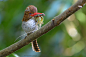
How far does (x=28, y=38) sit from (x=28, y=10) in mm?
338

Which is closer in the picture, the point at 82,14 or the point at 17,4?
the point at 82,14

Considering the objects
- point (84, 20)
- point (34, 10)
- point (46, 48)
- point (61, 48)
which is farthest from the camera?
point (46, 48)

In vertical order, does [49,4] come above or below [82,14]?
above

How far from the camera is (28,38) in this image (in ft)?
3.14

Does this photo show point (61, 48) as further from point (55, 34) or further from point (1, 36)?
point (1, 36)

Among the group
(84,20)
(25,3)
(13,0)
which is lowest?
(84,20)

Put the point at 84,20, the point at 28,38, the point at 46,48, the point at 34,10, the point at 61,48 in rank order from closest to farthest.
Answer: the point at 28,38 → the point at 34,10 → the point at 84,20 → the point at 61,48 → the point at 46,48

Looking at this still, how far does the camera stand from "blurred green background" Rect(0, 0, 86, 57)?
1.97 metres

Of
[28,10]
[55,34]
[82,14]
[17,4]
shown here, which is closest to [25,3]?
[17,4]

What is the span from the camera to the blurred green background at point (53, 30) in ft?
6.48

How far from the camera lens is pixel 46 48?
2.28 metres

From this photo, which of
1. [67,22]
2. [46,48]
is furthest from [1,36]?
[67,22]

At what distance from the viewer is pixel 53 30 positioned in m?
2.14

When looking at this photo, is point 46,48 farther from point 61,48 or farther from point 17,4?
point 17,4
